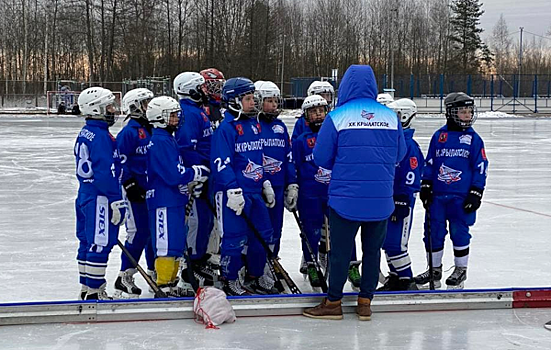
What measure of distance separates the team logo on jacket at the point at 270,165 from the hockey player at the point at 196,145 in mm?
510

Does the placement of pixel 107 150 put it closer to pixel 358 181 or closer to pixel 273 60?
pixel 358 181

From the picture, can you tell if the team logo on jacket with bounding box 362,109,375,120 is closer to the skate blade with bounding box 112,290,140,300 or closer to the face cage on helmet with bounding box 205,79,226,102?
the face cage on helmet with bounding box 205,79,226,102

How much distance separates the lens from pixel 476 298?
5.09 metres

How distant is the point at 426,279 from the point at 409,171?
1.00m

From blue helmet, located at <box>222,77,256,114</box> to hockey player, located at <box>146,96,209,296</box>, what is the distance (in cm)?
45

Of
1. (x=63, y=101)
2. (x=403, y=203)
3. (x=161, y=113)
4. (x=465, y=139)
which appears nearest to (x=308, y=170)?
(x=403, y=203)

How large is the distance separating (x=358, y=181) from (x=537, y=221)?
16.6ft

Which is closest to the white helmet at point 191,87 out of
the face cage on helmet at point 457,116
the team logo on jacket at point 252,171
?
the team logo on jacket at point 252,171

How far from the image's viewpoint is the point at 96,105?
5.25m

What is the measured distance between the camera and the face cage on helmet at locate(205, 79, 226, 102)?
20.1 feet

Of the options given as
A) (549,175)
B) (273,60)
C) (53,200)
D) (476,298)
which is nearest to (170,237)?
(476,298)

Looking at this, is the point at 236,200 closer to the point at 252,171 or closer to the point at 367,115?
the point at 252,171

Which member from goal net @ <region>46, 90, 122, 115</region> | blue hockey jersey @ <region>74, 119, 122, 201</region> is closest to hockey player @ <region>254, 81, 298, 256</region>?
blue hockey jersey @ <region>74, 119, 122, 201</region>

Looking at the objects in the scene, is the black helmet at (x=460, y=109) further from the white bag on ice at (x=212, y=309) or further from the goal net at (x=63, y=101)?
the goal net at (x=63, y=101)
